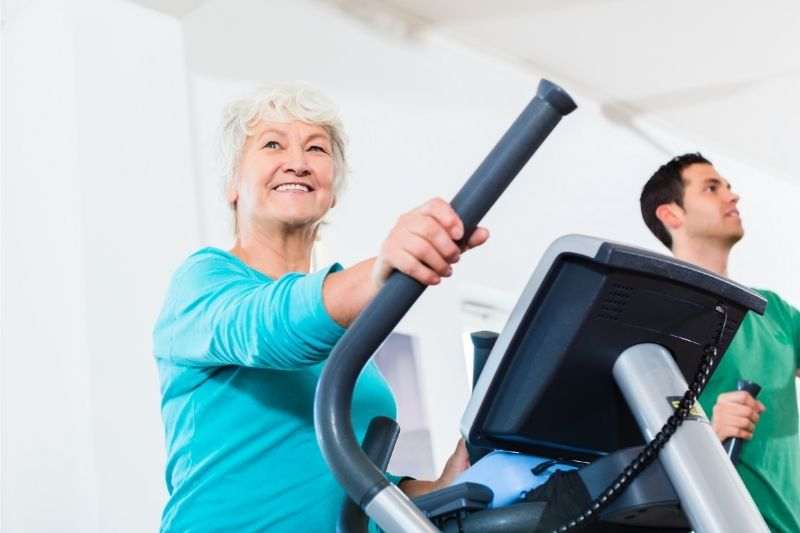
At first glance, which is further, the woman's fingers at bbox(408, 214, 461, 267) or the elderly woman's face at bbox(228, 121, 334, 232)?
the elderly woman's face at bbox(228, 121, 334, 232)

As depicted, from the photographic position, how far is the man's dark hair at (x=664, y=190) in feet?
10.5

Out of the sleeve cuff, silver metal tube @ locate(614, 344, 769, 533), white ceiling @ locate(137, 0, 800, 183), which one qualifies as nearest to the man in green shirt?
silver metal tube @ locate(614, 344, 769, 533)

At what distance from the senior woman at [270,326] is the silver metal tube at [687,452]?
0.65ft

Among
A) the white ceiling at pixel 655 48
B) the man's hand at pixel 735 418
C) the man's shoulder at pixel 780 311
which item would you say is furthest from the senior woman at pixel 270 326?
the white ceiling at pixel 655 48

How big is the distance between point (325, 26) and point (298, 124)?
7.39 ft

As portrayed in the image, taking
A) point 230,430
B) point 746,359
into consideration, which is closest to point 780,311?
point 746,359

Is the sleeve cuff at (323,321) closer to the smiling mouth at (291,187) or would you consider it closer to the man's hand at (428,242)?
the man's hand at (428,242)

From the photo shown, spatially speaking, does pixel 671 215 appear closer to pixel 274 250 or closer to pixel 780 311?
pixel 780 311

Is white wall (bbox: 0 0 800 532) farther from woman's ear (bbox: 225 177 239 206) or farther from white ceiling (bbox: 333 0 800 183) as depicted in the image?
woman's ear (bbox: 225 177 239 206)

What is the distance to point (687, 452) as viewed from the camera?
0.97m

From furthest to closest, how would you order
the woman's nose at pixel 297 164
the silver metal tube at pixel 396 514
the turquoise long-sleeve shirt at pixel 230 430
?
the woman's nose at pixel 297 164 < the turquoise long-sleeve shirt at pixel 230 430 < the silver metal tube at pixel 396 514

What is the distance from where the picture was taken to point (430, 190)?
3.90 meters

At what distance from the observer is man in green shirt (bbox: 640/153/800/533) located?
7.86ft

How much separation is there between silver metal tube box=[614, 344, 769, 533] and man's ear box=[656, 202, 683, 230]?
2.16 m
